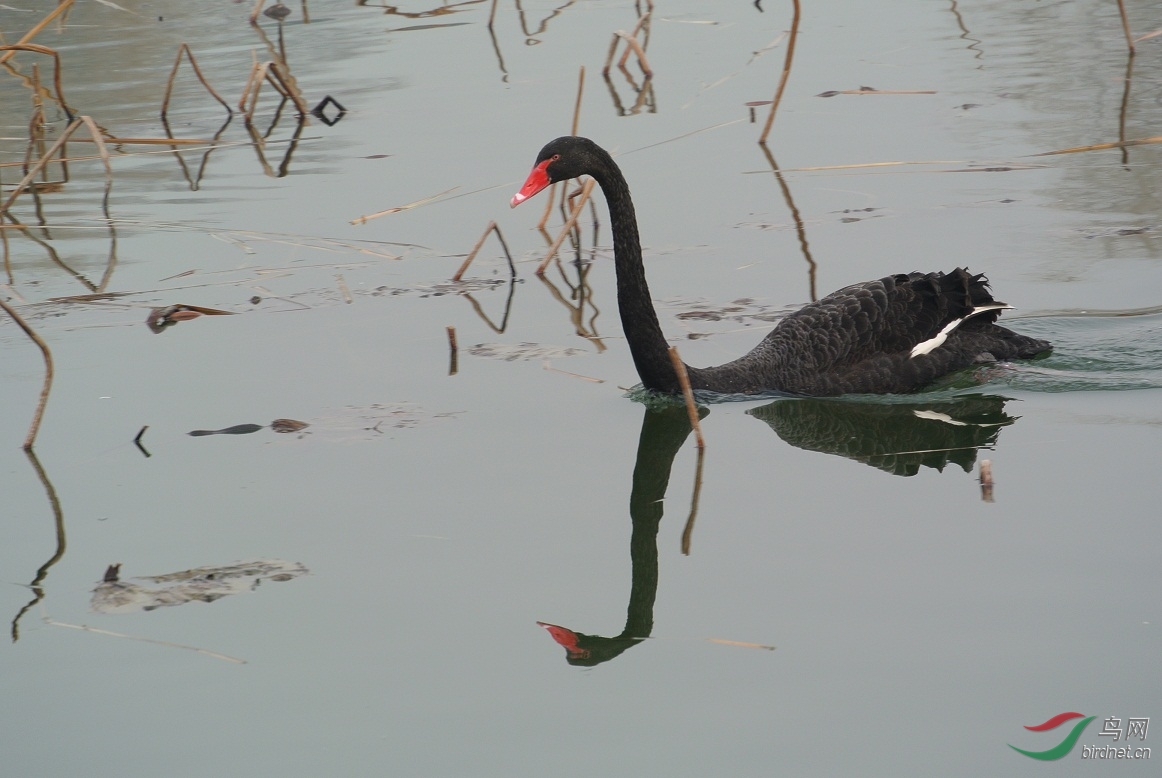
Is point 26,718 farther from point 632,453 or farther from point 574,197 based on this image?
point 574,197

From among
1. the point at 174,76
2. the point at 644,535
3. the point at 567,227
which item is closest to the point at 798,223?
the point at 567,227

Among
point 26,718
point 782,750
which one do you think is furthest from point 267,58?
point 782,750

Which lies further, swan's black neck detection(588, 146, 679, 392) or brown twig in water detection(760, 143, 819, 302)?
brown twig in water detection(760, 143, 819, 302)

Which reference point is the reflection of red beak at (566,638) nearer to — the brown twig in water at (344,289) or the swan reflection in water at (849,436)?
the swan reflection in water at (849,436)

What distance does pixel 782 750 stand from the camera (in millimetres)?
3338

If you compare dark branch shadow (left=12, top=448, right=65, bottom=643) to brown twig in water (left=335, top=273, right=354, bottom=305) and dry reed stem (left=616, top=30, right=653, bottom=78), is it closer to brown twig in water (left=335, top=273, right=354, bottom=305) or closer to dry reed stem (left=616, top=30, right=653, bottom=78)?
brown twig in water (left=335, top=273, right=354, bottom=305)

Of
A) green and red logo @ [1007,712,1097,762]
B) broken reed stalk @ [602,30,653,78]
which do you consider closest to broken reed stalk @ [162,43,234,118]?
broken reed stalk @ [602,30,653,78]

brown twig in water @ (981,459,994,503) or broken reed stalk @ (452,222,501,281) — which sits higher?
broken reed stalk @ (452,222,501,281)

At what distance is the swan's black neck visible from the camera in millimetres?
6031

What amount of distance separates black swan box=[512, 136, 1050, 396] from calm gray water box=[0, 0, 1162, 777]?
0.14m

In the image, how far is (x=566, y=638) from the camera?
3.97 m

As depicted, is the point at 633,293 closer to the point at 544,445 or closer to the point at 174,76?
the point at 544,445

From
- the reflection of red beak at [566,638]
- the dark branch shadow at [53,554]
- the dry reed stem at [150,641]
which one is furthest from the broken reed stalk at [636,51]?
the dry reed stem at [150,641]

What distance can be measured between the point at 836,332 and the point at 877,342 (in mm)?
237
